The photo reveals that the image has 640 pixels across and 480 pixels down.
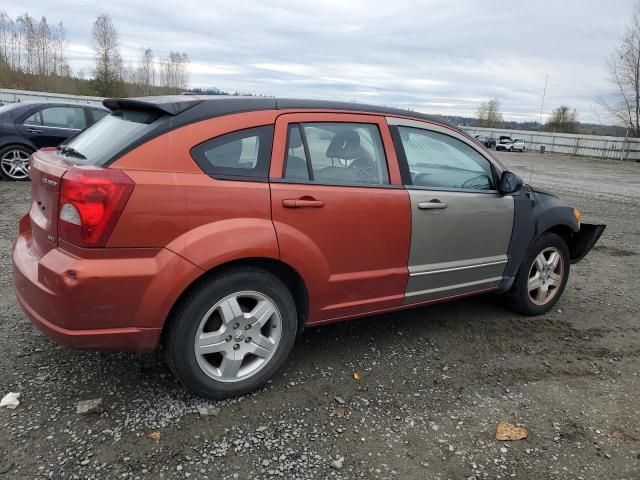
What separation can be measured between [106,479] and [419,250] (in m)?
2.27

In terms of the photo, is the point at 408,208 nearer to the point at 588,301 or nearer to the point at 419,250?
the point at 419,250

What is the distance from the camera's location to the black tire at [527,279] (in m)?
4.30

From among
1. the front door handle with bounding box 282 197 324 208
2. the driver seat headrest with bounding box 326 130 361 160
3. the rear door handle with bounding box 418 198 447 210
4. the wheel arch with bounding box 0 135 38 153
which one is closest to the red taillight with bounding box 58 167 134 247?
the front door handle with bounding box 282 197 324 208

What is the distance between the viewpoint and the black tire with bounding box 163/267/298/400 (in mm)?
2686

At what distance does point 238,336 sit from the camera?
290cm

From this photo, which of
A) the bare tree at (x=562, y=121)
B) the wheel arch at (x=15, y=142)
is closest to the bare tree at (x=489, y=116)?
the bare tree at (x=562, y=121)

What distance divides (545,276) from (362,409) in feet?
7.86

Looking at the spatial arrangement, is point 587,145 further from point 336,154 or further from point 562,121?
point 336,154

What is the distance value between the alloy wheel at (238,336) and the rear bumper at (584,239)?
319 centimetres

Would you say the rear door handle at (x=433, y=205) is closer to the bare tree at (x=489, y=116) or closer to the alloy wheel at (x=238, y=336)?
the alloy wheel at (x=238, y=336)

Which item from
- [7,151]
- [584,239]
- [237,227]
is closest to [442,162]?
[237,227]

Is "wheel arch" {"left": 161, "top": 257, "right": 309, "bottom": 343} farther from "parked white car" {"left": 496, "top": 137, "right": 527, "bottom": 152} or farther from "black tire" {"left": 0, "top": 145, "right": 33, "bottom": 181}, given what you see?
"parked white car" {"left": 496, "top": 137, "right": 527, "bottom": 152}

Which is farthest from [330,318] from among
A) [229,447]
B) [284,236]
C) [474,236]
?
[474,236]

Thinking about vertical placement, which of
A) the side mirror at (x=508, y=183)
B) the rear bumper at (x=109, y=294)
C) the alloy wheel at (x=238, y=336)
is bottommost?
the alloy wheel at (x=238, y=336)
